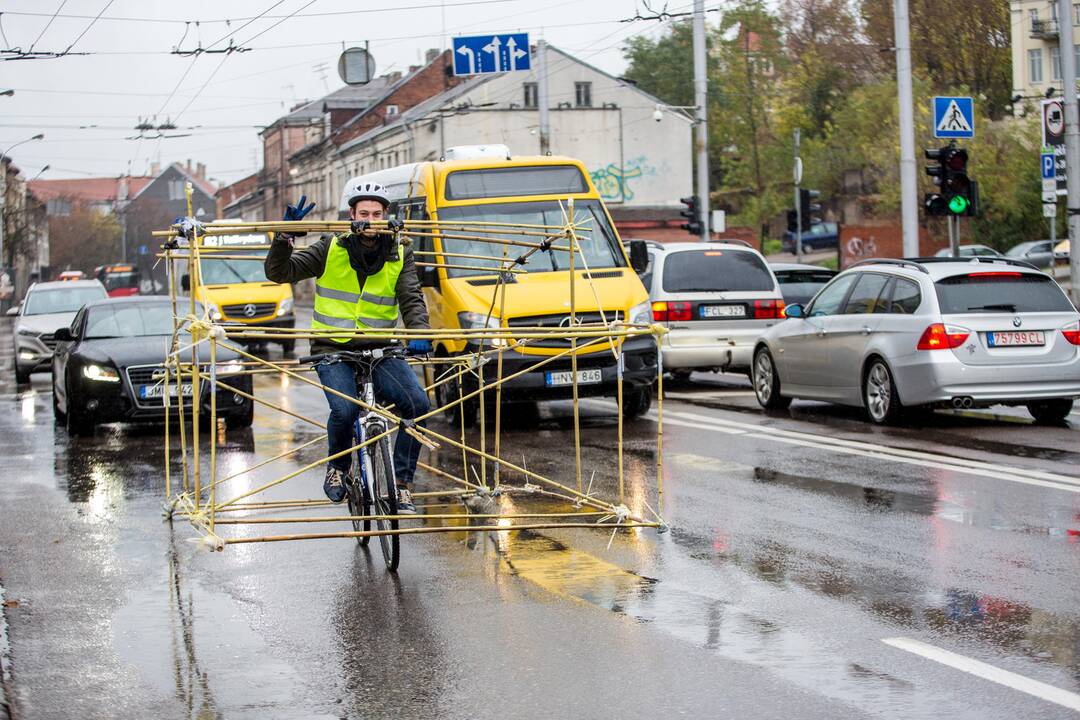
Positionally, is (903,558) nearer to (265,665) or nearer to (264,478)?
(265,665)

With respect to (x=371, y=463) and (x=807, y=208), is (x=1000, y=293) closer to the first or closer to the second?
(x=371, y=463)

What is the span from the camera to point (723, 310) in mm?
20203

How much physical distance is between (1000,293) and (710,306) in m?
5.86

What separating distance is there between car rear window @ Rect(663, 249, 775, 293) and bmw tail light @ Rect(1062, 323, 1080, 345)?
6.02 meters

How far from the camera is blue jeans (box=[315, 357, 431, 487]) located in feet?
27.8

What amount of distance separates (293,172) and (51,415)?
8784cm

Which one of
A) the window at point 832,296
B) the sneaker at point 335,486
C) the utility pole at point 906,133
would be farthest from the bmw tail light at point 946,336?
the utility pole at point 906,133

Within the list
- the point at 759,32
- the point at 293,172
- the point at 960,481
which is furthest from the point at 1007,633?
the point at 293,172

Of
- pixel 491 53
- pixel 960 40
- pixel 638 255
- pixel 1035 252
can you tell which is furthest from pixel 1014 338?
pixel 960 40

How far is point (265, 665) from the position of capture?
242 inches

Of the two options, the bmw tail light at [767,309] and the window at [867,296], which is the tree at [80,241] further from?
the window at [867,296]

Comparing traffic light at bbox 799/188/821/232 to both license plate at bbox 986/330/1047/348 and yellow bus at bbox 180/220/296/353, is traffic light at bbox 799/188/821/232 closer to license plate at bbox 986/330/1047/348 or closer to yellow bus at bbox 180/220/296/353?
yellow bus at bbox 180/220/296/353

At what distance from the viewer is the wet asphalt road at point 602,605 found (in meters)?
5.57

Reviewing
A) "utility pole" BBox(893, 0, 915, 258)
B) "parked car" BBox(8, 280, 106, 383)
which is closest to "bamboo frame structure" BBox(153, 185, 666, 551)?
"utility pole" BBox(893, 0, 915, 258)
